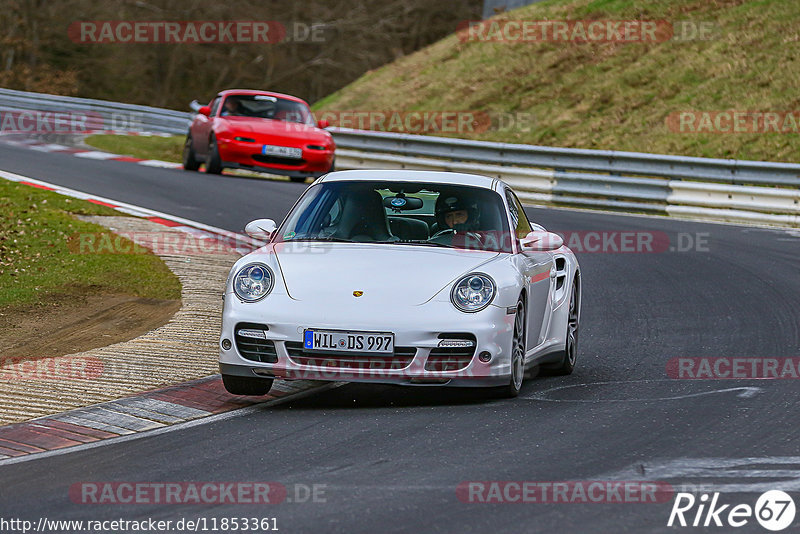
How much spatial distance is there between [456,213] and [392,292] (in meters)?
1.11

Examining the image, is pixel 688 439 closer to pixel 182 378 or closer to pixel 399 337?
pixel 399 337

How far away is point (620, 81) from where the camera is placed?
29.1 m

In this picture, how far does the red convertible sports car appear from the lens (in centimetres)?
2134

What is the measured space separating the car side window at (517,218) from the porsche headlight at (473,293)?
0.96 m

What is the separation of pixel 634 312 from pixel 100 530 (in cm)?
726

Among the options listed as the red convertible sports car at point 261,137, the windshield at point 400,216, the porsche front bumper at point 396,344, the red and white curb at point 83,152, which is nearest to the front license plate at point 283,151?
the red convertible sports car at point 261,137

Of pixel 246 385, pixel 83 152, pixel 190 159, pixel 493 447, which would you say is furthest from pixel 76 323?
pixel 83 152

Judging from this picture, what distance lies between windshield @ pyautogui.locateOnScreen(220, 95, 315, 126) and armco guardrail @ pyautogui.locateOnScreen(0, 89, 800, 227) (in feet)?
8.71

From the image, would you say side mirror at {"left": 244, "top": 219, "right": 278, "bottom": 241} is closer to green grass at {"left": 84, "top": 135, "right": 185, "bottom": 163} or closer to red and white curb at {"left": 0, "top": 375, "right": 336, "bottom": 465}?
red and white curb at {"left": 0, "top": 375, "right": 336, "bottom": 465}

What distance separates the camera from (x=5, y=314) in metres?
10.0

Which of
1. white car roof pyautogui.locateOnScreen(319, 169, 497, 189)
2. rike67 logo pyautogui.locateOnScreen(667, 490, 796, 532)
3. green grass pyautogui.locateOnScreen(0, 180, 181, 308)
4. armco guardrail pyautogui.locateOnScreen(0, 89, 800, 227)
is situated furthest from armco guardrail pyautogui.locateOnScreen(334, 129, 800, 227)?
rike67 logo pyautogui.locateOnScreen(667, 490, 796, 532)

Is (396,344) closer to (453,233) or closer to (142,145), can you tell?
(453,233)

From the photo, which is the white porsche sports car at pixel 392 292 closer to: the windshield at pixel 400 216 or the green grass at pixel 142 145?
Result: the windshield at pixel 400 216

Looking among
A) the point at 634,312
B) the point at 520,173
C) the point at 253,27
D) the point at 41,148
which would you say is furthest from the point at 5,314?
the point at 253,27
